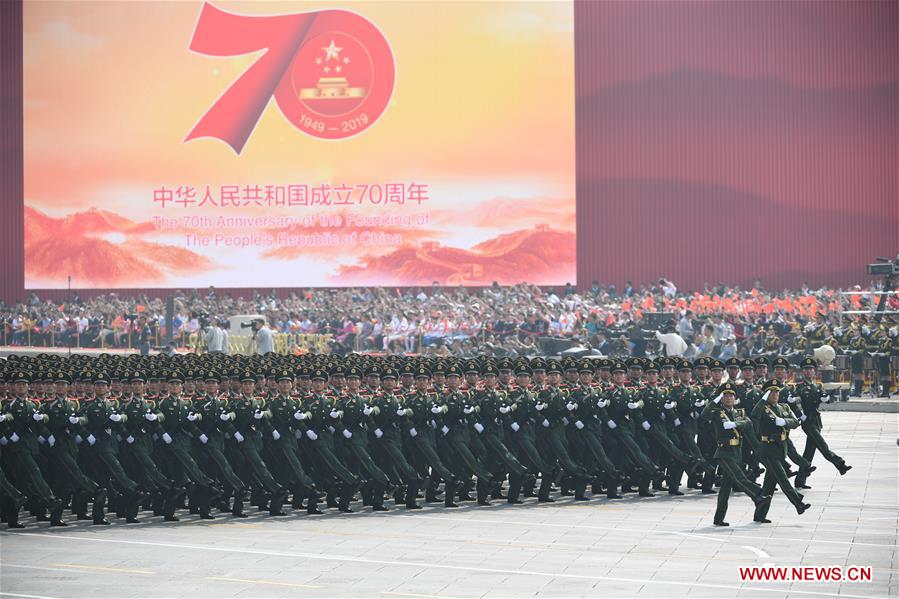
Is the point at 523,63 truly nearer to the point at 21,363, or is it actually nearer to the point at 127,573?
the point at 21,363

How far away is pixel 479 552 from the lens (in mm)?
14578

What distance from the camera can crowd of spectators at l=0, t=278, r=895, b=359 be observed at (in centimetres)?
3388

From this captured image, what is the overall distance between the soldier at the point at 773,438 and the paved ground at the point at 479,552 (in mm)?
253

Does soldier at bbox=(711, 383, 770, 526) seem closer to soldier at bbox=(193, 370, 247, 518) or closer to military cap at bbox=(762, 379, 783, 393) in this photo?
military cap at bbox=(762, 379, 783, 393)

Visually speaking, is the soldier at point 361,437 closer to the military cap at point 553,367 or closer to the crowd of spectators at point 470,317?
the military cap at point 553,367

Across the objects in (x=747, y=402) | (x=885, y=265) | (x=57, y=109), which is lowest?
(x=747, y=402)

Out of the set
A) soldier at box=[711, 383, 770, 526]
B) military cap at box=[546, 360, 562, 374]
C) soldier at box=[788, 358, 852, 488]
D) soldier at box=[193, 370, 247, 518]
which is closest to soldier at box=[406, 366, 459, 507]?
military cap at box=[546, 360, 562, 374]

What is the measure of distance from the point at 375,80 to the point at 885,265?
1936 centimetres

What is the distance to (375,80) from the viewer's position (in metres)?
44.8

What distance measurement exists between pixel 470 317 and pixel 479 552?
23515mm

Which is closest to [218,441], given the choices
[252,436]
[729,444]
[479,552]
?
[252,436]

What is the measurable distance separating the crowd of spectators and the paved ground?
1532cm

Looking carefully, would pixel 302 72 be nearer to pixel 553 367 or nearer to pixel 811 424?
pixel 553 367

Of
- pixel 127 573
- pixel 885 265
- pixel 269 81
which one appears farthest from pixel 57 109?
pixel 127 573
